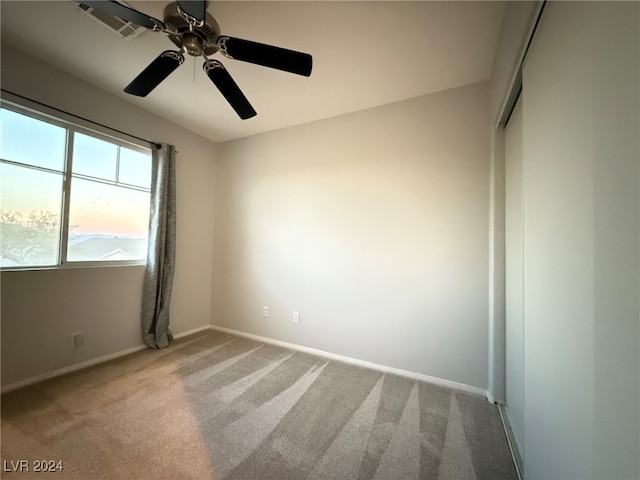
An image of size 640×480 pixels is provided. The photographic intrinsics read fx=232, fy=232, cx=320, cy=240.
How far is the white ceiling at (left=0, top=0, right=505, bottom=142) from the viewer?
1.41 m

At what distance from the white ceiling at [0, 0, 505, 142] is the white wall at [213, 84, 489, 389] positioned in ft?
0.97

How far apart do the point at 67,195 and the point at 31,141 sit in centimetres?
46

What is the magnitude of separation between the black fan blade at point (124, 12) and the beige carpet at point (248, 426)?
2200 mm

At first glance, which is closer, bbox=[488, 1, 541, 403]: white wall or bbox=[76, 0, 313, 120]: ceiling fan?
bbox=[76, 0, 313, 120]: ceiling fan

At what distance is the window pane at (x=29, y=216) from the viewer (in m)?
1.77

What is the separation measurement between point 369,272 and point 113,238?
2653mm

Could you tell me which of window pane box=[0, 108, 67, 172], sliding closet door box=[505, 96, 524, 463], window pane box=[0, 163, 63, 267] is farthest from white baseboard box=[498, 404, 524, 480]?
window pane box=[0, 108, 67, 172]

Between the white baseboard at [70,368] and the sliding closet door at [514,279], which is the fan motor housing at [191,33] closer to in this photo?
the sliding closet door at [514,279]

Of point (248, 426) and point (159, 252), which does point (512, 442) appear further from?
point (159, 252)

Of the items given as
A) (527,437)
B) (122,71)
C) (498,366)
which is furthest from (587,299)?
(122,71)

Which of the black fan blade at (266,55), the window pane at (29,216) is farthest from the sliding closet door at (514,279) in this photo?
the window pane at (29,216)

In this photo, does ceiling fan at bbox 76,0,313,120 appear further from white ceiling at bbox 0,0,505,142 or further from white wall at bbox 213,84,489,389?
white wall at bbox 213,84,489,389

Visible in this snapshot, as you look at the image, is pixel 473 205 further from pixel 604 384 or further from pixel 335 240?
pixel 604 384

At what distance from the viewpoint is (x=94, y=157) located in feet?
7.35
